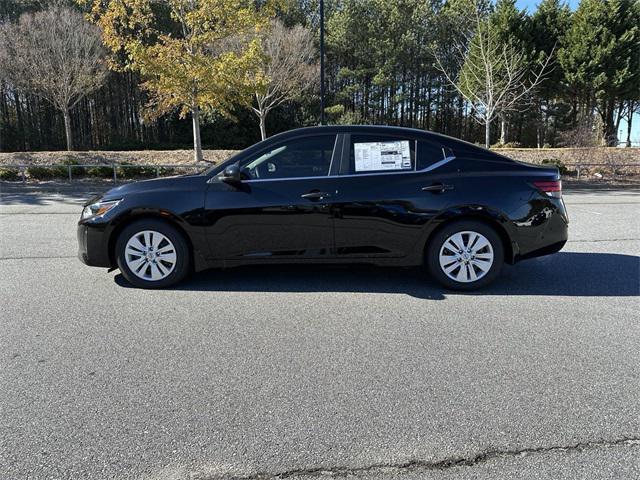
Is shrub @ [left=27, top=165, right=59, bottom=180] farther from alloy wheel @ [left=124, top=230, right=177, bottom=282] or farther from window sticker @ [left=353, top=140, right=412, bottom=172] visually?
window sticker @ [left=353, top=140, right=412, bottom=172]

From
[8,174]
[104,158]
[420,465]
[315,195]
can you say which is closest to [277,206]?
[315,195]

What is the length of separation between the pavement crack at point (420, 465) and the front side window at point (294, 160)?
306cm

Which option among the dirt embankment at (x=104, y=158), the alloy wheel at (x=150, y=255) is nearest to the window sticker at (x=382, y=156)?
the alloy wheel at (x=150, y=255)

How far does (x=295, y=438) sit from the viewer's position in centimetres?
249

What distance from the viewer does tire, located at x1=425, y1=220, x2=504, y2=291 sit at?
478 cm

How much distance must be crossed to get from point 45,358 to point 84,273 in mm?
2371

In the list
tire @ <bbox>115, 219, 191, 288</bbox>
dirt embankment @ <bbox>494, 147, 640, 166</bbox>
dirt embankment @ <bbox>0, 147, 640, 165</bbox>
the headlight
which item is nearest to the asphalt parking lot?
tire @ <bbox>115, 219, 191, 288</bbox>

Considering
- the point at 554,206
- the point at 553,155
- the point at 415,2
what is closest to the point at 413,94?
the point at 415,2

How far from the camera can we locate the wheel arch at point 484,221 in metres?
4.73

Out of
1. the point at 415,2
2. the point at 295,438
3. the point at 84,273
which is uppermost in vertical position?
the point at 415,2

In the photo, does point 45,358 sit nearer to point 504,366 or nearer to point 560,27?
point 504,366

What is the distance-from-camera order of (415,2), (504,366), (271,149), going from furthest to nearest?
(415,2) < (271,149) < (504,366)

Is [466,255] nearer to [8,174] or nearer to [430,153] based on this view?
[430,153]

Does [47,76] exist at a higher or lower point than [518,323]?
higher
